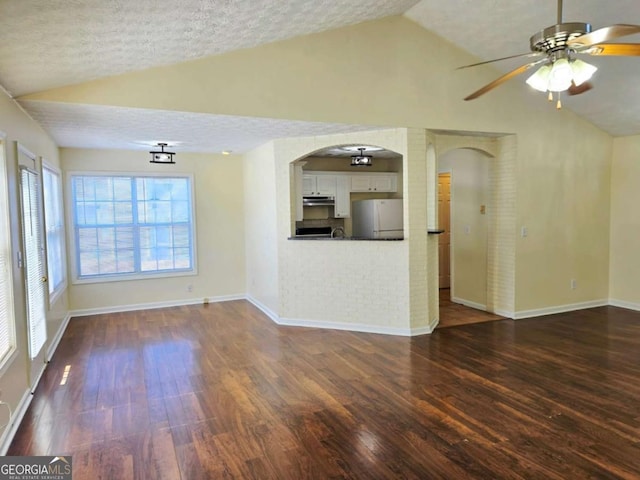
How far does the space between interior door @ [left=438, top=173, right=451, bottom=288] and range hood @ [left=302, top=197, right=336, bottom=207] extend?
76.5 inches

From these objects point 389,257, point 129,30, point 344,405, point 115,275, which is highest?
point 129,30

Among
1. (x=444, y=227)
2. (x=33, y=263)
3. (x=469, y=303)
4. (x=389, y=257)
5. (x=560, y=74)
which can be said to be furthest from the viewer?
(x=444, y=227)

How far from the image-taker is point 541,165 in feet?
18.6

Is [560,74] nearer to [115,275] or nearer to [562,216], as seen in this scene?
[562,216]

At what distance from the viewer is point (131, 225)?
647 cm

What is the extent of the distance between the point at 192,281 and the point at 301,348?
119 inches

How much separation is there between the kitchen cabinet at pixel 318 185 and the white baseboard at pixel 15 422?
480 centimetres

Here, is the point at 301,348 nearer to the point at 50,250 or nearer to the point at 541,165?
the point at 50,250

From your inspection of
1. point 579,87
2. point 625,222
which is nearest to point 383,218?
point 625,222

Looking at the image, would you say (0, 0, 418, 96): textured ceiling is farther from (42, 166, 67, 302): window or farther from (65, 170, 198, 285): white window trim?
(65, 170, 198, 285): white window trim

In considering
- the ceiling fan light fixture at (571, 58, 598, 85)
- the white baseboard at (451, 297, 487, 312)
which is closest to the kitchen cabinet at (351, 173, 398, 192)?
the white baseboard at (451, 297, 487, 312)

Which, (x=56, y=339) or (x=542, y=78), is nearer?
(x=542, y=78)

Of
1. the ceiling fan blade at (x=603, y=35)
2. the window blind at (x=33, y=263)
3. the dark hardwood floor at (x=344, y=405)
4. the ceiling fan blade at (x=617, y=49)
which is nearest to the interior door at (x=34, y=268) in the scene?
the window blind at (x=33, y=263)

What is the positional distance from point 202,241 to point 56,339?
257 centimetres
